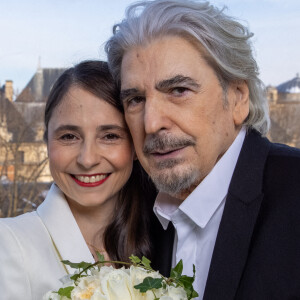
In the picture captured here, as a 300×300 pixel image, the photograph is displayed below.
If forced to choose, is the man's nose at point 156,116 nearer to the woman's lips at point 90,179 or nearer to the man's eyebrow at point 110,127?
the man's eyebrow at point 110,127

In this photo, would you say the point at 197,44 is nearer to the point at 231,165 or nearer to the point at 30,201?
the point at 231,165

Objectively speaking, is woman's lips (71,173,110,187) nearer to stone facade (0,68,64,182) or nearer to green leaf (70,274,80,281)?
green leaf (70,274,80,281)

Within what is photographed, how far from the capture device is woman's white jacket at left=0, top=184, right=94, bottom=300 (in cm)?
273

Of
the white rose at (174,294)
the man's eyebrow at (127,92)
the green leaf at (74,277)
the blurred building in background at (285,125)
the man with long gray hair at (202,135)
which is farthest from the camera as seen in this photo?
the blurred building in background at (285,125)

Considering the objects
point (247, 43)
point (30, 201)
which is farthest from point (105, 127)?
point (30, 201)

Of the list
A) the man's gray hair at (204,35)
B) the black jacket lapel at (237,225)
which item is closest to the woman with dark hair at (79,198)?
the man's gray hair at (204,35)

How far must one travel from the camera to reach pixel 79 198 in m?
3.12

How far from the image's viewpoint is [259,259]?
240 cm

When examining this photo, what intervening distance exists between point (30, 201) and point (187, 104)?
19.1 m

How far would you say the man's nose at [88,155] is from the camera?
2.97m

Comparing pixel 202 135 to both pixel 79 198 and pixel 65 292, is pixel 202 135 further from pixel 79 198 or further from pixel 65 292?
pixel 65 292

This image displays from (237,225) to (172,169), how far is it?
1.46ft

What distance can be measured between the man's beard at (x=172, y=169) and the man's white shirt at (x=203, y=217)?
0.09 metres

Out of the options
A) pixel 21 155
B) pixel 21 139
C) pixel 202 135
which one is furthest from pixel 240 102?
pixel 21 155
